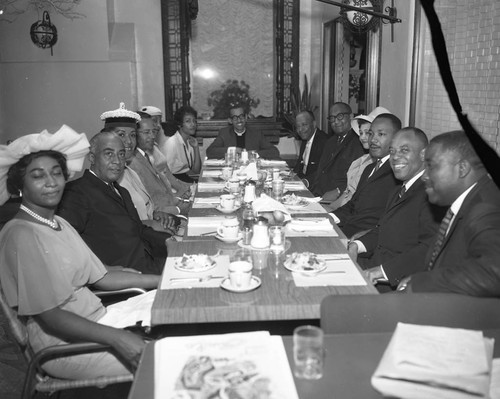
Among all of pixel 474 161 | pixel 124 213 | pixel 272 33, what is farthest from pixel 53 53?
pixel 474 161

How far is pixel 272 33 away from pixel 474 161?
22.1 feet

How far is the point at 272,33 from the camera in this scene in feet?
27.2

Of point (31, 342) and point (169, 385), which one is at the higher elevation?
point (169, 385)

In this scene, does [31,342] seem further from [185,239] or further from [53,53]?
[53,53]

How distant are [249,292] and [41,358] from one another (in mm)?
755

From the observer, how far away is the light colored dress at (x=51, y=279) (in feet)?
6.00

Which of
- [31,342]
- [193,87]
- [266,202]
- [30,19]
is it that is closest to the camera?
[31,342]

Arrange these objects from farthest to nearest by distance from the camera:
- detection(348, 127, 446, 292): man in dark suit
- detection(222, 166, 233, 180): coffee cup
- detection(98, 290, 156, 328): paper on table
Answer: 1. detection(222, 166, 233, 180): coffee cup
2. detection(348, 127, 446, 292): man in dark suit
3. detection(98, 290, 156, 328): paper on table

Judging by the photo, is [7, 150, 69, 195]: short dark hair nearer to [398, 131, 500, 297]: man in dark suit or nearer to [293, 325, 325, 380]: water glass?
[293, 325, 325, 380]: water glass

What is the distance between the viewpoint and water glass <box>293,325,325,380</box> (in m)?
1.27

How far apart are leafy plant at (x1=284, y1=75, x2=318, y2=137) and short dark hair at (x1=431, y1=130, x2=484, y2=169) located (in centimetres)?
595

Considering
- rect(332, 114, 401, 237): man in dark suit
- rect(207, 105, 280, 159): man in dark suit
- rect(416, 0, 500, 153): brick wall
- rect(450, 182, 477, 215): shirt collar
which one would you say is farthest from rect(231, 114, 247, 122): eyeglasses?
rect(450, 182, 477, 215): shirt collar

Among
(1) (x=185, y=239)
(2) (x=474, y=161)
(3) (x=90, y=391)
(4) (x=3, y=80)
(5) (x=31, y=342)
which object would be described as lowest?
(3) (x=90, y=391)

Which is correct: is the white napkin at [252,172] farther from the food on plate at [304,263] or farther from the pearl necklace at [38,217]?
the pearl necklace at [38,217]
